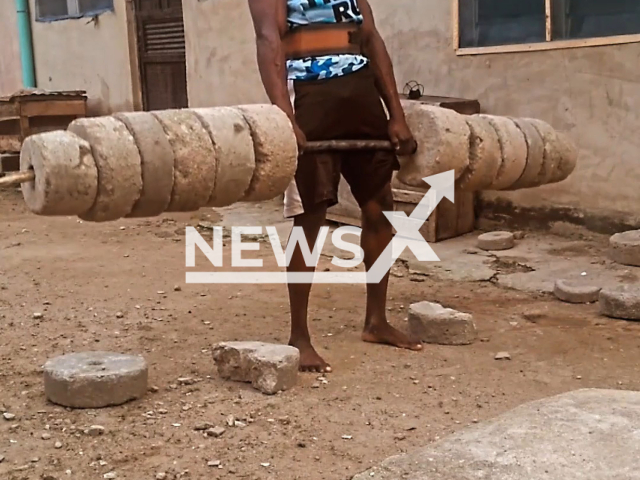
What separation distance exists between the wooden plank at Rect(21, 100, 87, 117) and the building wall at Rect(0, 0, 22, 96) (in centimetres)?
286

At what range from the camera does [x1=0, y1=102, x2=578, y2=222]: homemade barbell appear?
2520mm

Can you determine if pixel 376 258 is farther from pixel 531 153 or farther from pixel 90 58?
pixel 90 58

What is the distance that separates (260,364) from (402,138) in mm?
1085

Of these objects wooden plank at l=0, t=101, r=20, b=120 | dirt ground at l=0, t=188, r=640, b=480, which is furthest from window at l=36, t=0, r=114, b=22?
dirt ground at l=0, t=188, r=640, b=480

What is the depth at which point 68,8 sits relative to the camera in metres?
10.7

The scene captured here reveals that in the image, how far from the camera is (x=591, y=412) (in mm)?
2238

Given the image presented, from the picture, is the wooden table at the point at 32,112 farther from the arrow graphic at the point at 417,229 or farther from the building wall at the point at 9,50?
the arrow graphic at the point at 417,229

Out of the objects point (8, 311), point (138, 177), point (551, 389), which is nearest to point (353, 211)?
point (8, 311)

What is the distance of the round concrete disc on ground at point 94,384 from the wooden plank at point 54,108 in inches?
254

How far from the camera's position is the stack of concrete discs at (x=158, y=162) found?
8.25ft

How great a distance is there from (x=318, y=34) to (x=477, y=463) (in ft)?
6.49

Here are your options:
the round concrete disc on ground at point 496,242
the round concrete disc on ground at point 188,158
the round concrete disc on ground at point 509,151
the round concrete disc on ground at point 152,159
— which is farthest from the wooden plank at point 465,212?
the round concrete disc on ground at point 152,159

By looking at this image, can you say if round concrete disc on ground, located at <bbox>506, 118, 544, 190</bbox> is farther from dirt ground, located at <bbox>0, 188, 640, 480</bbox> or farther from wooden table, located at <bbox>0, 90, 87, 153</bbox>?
wooden table, located at <bbox>0, 90, 87, 153</bbox>

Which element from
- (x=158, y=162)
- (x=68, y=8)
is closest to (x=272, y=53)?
(x=158, y=162)
